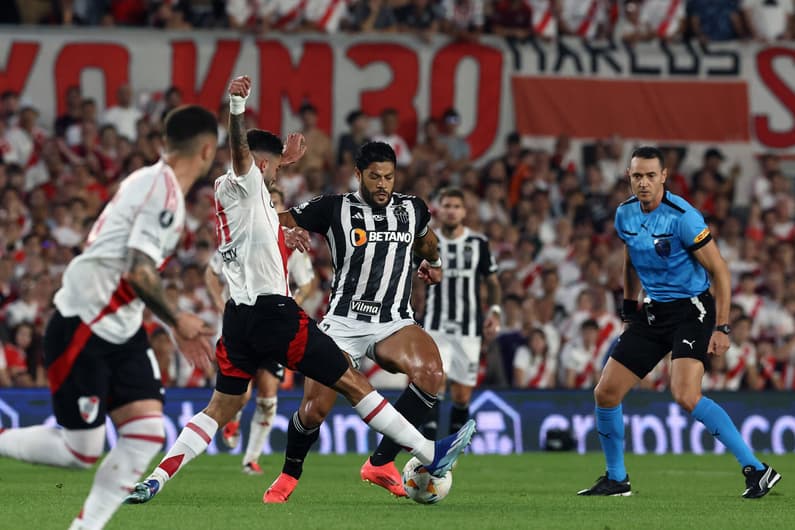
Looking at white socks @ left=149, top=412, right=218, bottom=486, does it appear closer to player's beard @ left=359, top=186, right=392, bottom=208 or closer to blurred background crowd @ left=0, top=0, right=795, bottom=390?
player's beard @ left=359, top=186, right=392, bottom=208

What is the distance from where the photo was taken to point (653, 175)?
10.8 metres

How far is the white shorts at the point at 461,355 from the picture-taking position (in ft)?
52.2

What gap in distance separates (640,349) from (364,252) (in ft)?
7.02

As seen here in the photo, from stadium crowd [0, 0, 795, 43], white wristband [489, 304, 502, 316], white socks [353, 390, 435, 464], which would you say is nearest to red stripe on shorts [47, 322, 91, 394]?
white socks [353, 390, 435, 464]

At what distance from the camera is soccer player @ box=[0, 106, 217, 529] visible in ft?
23.2

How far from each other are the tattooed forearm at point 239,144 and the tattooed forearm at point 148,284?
2093 millimetres

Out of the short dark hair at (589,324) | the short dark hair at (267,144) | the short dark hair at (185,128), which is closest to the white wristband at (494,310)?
the short dark hair at (589,324)

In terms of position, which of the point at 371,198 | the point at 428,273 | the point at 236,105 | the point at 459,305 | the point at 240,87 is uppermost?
the point at 240,87

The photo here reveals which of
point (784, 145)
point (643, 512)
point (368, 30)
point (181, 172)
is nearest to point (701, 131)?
point (784, 145)

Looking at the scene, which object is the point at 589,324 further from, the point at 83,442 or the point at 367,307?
the point at 83,442

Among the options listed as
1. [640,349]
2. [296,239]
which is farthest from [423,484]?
[640,349]

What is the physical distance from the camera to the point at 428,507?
969 centimetres

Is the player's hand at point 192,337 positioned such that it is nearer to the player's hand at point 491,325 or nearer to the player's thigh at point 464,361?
the player's hand at point 491,325

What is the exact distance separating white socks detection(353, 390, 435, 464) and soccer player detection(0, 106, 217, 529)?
7.25ft
